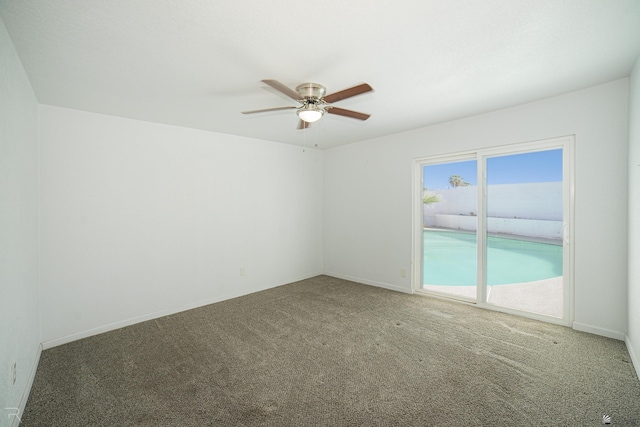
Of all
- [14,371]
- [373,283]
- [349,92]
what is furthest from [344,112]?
[373,283]

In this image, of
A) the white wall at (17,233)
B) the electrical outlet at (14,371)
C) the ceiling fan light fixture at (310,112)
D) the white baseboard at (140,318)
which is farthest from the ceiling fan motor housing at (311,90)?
the white baseboard at (140,318)

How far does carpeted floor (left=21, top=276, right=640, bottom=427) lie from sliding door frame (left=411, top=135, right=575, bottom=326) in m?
0.26

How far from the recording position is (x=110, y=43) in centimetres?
182

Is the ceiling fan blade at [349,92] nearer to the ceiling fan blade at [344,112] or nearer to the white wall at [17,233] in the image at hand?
the ceiling fan blade at [344,112]

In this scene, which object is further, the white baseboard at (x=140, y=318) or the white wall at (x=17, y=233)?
the white baseboard at (x=140, y=318)

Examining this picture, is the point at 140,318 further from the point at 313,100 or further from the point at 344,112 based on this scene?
the point at 344,112

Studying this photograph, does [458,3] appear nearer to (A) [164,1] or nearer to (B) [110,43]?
(A) [164,1]

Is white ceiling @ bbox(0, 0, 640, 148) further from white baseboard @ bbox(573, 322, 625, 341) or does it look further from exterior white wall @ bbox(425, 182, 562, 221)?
white baseboard @ bbox(573, 322, 625, 341)

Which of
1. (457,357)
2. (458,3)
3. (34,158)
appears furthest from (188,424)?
(458,3)

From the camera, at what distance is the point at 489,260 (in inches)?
140

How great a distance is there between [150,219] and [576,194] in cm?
483

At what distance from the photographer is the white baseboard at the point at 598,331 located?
2.63 metres

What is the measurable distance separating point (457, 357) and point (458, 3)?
8.65ft

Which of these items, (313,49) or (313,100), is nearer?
(313,49)
